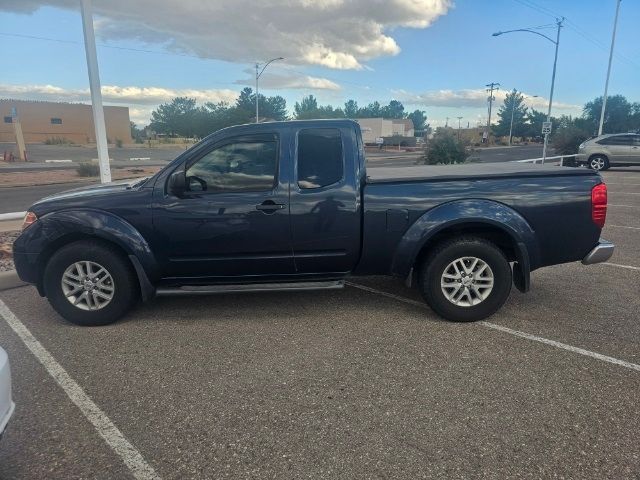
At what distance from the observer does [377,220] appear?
422 centimetres

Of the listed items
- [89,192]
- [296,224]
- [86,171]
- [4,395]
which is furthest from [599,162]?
[86,171]

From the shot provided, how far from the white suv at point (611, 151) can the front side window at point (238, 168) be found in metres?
19.3

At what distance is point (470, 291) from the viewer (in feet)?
14.1

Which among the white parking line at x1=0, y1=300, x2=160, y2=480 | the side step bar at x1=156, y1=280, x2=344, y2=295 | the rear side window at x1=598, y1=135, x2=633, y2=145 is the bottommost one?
the white parking line at x1=0, y1=300, x2=160, y2=480

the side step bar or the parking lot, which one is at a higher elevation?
the side step bar

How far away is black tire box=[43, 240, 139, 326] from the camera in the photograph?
4.20 meters

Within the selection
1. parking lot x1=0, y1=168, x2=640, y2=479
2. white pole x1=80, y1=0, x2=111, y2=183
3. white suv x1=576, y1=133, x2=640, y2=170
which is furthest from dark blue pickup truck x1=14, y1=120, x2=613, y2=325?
white suv x1=576, y1=133, x2=640, y2=170

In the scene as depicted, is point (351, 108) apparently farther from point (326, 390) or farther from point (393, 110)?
point (326, 390)

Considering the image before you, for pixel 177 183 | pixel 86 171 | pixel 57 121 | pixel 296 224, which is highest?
pixel 57 121

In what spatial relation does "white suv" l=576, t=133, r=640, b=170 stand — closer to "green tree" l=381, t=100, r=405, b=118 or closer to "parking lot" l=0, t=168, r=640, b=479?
"parking lot" l=0, t=168, r=640, b=479

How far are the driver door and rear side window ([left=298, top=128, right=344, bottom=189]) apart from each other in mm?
195

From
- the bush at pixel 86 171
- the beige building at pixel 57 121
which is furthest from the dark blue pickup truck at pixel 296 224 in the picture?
the beige building at pixel 57 121

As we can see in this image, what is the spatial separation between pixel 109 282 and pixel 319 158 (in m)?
2.27

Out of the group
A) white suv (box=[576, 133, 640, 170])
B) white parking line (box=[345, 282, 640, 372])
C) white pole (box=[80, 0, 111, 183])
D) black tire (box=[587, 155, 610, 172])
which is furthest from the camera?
black tire (box=[587, 155, 610, 172])
